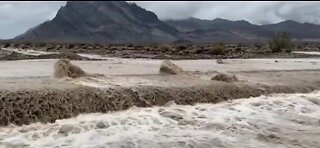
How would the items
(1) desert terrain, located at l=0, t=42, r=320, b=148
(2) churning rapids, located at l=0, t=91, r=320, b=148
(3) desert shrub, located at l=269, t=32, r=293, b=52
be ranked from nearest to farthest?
1. (2) churning rapids, located at l=0, t=91, r=320, b=148
2. (1) desert terrain, located at l=0, t=42, r=320, b=148
3. (3) desert shrub, located at l=269, t=32, r=293, b=52

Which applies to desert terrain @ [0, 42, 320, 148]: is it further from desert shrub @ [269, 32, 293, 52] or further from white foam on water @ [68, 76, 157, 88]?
desert shrub @ [269, 32, 293, 52]

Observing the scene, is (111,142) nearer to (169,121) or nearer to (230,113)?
(169,121)

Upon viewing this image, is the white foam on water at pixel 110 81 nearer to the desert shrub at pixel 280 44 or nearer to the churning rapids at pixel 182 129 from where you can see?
the churning rapids at pixel 182 129

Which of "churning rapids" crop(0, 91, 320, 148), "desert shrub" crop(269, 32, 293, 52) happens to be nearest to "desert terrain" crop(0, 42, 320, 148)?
"churning rapids" crop(0, 91, 320, 148)

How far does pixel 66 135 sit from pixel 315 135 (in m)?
5.42

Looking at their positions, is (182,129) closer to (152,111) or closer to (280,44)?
(152,111)

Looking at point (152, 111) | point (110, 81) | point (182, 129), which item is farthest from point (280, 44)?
point (182, 129)

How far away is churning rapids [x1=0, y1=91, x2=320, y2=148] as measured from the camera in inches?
434

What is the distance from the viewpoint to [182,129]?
12.2 metres

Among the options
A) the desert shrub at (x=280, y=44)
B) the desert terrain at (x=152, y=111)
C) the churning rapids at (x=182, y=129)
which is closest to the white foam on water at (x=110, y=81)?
the desert terrain at (x=152, y=111)

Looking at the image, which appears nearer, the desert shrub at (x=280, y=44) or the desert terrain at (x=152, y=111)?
the desert terrain at (x=152, y=111)

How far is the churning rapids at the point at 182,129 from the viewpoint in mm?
11016

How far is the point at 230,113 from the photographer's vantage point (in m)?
14.4

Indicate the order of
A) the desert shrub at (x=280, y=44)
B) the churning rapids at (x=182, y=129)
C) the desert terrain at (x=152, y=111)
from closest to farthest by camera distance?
the churning rapids at (x=182, y=129)
the desert terrain at (x=152, y=111)
the desert shrub at (x=280, y=44)
